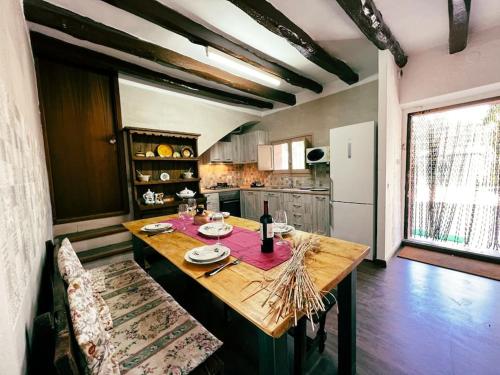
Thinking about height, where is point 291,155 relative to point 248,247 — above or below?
above

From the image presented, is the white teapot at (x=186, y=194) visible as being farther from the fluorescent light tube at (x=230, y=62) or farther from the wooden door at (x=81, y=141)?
the fluorescent light tube at (x=230, y=62)

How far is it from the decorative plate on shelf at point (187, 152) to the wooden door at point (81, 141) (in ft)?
3.21

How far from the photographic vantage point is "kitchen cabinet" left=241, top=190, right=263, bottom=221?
4625 mm

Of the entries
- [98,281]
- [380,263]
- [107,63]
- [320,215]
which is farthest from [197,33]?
[380,263]

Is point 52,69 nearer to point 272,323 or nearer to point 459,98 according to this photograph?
point 272,323

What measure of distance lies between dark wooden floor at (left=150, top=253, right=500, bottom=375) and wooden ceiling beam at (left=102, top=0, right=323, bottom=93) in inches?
106

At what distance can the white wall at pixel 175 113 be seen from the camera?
3.26 m

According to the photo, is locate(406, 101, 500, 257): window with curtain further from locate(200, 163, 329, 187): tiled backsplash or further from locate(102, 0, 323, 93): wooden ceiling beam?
locate(102, 0, 323, 93): wooden ceiling beam

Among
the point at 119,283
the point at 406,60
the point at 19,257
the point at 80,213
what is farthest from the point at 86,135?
the point at 406,60

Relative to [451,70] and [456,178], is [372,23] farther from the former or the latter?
[456,178]

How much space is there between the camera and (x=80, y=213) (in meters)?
2.88

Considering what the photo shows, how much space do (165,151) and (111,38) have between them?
1711mm

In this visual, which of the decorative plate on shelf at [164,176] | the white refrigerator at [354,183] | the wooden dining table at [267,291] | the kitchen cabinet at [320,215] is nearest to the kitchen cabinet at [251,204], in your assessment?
the kitchen cabinet at [320,215]

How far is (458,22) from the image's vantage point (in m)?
1.97
